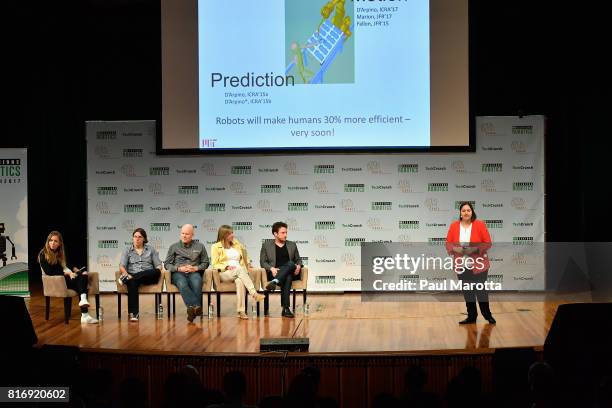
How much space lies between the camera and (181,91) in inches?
376

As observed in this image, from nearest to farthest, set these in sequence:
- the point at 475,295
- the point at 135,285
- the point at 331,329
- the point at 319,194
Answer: the point at 331,329, the point at 475,295, the point at 135,285, the point at 319,194

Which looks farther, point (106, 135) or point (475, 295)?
point (106, 135)

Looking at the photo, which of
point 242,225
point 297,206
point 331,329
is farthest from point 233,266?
point 297,206

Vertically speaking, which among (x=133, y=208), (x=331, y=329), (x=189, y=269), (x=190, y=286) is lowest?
(x=331, y=329)

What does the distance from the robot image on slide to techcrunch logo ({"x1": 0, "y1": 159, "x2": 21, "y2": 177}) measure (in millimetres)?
3484

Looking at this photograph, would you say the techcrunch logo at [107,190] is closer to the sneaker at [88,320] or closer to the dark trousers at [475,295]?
the sneaker at [88,320]

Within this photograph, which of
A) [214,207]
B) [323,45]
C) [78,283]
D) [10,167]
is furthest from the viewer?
[214,207]

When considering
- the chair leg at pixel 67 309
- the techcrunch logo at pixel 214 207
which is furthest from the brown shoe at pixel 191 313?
the techcrunch logo at pixel 214 207

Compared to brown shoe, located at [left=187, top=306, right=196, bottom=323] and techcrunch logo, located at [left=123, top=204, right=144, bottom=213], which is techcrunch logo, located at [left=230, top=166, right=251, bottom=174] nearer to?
techcrunch logo, located at [left=123, top=204, right=144, bottom=213]

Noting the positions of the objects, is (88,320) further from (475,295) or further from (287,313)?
(475,295)

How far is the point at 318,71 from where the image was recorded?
9.31 m

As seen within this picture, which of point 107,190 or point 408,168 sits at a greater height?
point 408,168

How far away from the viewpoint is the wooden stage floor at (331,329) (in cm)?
672

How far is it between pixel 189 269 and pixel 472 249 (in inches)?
112
